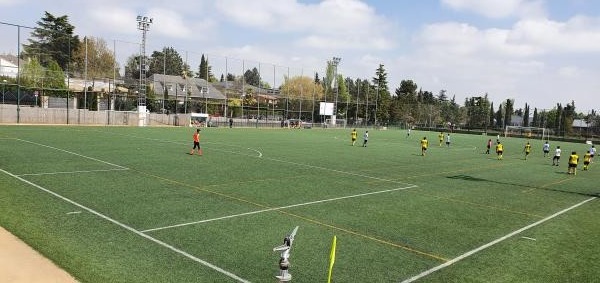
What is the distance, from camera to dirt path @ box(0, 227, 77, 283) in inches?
302

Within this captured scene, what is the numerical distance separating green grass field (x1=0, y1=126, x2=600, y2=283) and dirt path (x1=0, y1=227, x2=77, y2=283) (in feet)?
0.73

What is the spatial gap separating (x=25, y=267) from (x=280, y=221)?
6.32 meters

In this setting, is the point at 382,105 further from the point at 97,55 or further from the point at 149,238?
the point at 149,238

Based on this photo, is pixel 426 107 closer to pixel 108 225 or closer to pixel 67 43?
pixel 67 43

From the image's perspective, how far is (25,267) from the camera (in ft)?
26.7

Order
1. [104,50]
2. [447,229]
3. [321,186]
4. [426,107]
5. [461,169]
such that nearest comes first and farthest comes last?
[447,229], [321,186], [461,169], [104,50], [426,107]

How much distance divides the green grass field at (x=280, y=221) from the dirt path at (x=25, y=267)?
0.73ft

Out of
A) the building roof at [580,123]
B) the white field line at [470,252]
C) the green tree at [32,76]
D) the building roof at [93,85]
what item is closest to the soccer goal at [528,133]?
the building roof at [580,123]

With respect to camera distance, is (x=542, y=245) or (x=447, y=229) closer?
(x=542, y=245)

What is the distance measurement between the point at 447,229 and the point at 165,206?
827 centimetres

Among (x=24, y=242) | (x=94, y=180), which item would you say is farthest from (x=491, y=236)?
(x=94, y=180)

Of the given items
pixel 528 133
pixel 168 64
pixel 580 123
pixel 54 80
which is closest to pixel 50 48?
pixel 54 80

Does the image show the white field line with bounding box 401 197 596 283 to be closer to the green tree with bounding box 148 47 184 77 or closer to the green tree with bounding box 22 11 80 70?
the green tree with bounding box 22 11 80 70

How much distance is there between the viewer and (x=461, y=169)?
94.8 ft
